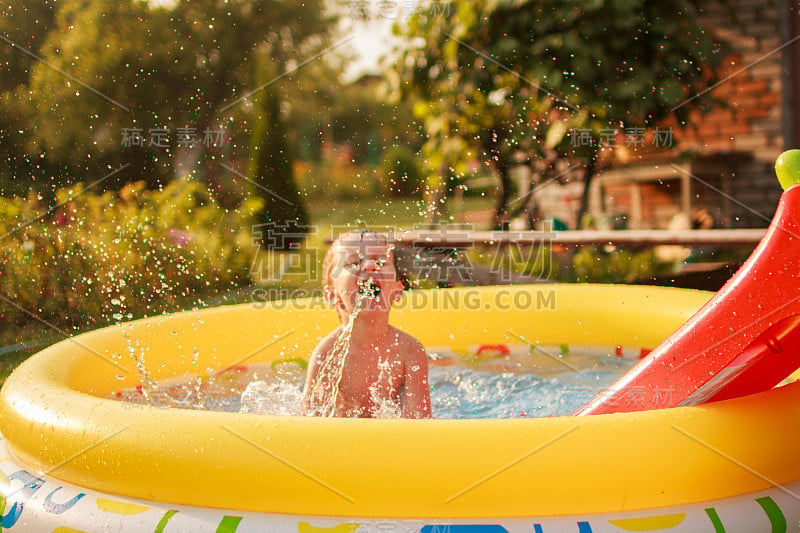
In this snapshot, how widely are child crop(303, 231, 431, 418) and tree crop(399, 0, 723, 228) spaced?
375cm

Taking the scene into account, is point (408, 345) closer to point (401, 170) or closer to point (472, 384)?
point (472, 384)

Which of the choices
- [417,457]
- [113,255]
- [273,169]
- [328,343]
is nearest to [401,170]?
[273,169]

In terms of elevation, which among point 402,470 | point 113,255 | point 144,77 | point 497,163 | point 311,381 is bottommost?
point 402,470

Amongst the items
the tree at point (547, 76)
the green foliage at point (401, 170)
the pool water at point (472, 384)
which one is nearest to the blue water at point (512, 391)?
the pool water at point (472, 384)

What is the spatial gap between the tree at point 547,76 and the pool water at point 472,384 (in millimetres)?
3049

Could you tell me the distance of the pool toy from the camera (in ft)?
6.37

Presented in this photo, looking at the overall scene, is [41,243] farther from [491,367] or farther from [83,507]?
[83,507]

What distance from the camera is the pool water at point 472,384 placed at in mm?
2879

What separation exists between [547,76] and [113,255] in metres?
3.83

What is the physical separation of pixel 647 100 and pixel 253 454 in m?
4.98

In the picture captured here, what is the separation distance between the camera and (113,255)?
6.20 metres

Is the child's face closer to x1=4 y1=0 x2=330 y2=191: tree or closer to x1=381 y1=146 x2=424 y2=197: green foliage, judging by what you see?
x1=4 y1=0 x2=330 y2=191: tree

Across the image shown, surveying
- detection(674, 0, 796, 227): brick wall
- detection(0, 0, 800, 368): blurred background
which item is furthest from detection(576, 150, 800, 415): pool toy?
detection(674, 0, 796, 227): brick wall

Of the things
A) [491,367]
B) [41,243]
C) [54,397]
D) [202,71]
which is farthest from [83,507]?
[202,71]
